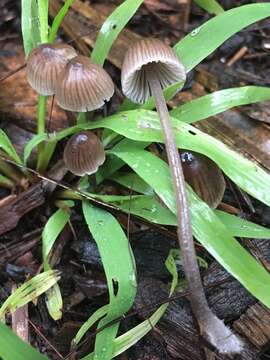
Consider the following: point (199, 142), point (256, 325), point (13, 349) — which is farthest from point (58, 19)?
point (256, 325)

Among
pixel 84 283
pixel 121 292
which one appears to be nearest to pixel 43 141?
pixel 84 283

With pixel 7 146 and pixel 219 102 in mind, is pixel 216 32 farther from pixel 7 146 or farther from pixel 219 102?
pixel 7 146

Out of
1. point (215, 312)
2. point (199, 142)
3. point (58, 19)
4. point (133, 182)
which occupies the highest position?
point (58, 19)

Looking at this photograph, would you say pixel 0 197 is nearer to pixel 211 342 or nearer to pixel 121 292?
pixel 121 292

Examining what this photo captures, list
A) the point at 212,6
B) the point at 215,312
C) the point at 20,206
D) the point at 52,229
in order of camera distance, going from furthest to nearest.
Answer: the point at 212,6 < the point at 20,206 < the point at 52,229 < the point at 215,312

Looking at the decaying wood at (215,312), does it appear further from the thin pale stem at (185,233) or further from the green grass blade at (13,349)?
the green grass blade at (13,349)

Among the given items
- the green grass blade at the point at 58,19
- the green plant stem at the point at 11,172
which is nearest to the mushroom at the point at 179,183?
the green grass blade at the point at 58,19
